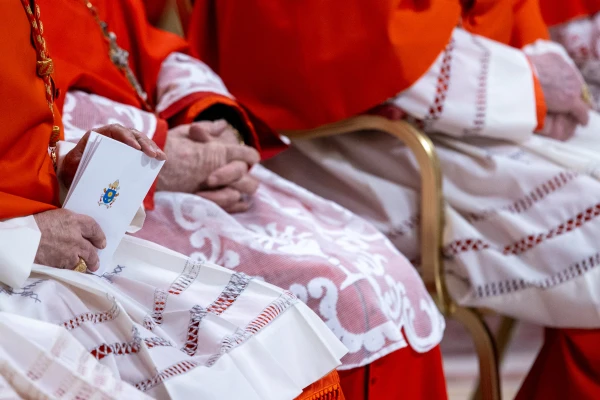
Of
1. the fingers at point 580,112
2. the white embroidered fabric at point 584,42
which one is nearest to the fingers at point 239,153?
the fingers at point 580,112

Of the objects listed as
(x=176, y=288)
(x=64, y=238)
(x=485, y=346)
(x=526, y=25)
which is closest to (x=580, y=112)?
(x=526, y=25)

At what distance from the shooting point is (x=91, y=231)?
0.82 m

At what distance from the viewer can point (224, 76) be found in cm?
144

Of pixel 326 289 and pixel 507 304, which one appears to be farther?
pixel 507 304

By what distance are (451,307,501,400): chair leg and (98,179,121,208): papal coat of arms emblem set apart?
72cm

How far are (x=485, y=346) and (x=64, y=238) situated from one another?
0.81m

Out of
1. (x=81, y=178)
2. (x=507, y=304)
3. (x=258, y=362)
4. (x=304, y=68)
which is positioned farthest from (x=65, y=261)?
(x=507, y=304)

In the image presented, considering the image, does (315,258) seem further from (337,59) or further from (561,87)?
(561,87)

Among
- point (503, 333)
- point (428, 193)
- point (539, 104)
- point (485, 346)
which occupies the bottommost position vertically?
point (503, 333)

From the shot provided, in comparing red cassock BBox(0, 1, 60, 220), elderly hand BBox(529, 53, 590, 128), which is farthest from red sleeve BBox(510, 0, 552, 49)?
red cassock BBox(0, 1, 60, 220)

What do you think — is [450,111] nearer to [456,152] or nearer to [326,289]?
[456,152]

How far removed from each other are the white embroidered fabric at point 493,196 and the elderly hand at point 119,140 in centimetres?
60

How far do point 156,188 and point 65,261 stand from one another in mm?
316

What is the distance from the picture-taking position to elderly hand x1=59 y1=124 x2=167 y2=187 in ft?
2.76
